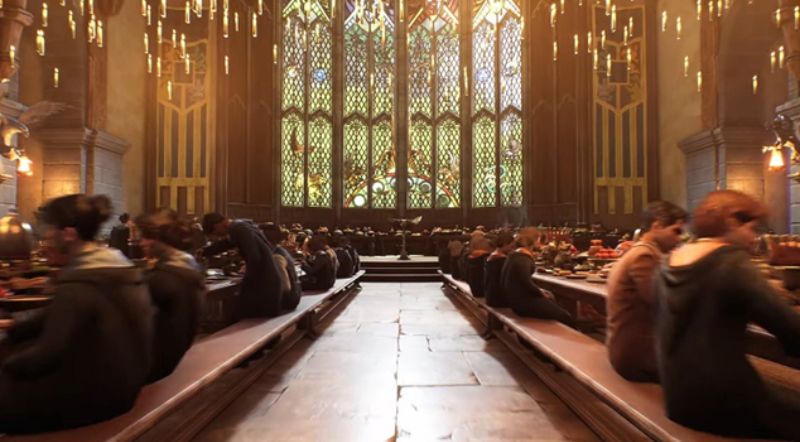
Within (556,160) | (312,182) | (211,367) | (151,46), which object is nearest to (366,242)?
(312,182)

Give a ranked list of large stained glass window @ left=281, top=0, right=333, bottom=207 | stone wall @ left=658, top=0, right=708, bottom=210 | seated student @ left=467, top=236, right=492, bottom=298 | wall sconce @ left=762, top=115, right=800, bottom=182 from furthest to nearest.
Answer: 1. large stained glass window @ left=281, top=0, right=333, bottom=207
2. stone wall @ left=658, top=0, right=708, bottom=210
3. wall sconce @ left=762, top=115, right=800, bottom=182
4. seated student @ left=467, top=236, right=492, bottom=298

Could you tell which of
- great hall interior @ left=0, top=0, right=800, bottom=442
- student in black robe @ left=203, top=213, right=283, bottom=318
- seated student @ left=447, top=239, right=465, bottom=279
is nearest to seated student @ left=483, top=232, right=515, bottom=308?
great hall interior @ left=0, top=0, right=800, bottom=442

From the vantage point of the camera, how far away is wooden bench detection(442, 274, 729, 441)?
7.04 feet

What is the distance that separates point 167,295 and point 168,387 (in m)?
0.46

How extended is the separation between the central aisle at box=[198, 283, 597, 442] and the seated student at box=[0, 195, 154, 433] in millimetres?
1139

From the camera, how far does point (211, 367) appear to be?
10.0 feet

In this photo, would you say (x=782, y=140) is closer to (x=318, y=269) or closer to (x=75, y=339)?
(x=318, y=269)

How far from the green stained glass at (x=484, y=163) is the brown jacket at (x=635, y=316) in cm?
1509

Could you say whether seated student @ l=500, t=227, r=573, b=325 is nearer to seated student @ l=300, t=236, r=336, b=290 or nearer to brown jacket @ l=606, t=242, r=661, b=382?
brown jacket @ l=606, t=242, r=661, b=382

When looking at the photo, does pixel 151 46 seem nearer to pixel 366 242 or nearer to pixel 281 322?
pixel 366 242

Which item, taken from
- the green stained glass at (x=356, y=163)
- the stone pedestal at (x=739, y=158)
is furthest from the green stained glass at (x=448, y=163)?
the stone pedestal at (x=739, y=158)

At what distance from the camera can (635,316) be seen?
2.77m

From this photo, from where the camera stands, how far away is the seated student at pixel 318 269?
7.31 m

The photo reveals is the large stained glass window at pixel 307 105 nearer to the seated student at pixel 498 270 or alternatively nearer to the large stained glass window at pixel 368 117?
the large stained glass window at pixel 368 117
